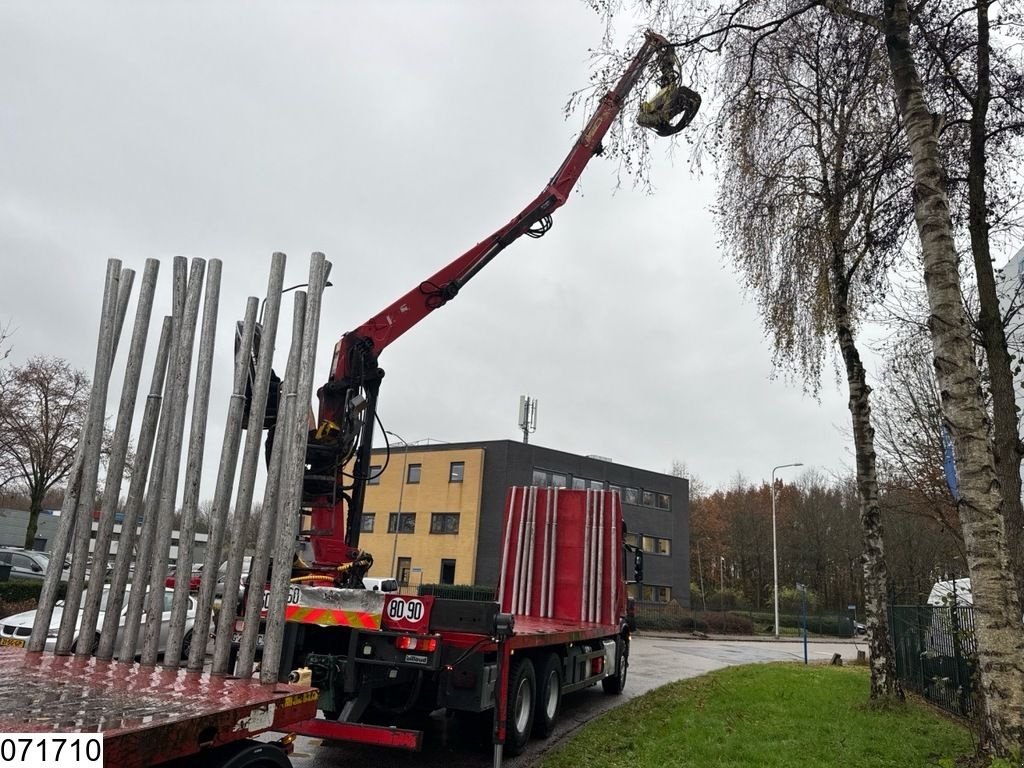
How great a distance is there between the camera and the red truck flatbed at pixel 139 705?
9.91 feet

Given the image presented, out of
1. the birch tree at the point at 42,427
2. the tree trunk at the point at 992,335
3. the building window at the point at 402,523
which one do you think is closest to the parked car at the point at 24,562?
the birch tree at the point at 42,427

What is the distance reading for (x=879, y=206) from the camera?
1099 cm

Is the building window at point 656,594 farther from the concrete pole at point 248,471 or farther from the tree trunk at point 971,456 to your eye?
the concrete pole at point 248,471

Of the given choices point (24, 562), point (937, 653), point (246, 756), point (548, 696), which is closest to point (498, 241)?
point (548, 696)

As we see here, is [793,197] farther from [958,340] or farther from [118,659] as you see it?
[118,659]

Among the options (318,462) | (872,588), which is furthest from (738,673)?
(318,462)

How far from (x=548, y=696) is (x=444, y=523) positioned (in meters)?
34.7

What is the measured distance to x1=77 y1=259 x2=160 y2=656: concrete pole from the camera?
4.78 meters

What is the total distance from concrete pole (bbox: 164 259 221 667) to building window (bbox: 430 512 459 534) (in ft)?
125

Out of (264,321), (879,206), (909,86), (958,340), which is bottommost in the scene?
(264,321)

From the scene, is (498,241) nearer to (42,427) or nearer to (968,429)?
(968,429)

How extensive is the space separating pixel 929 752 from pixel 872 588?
14.5 feet

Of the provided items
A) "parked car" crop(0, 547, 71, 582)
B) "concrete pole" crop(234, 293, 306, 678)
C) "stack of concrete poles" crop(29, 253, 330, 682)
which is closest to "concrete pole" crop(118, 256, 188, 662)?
"stack of concrete poles" crop(29, 253, 330, 682)

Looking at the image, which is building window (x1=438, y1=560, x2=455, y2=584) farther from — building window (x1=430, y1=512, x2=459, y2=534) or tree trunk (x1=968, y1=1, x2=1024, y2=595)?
tree trunk (x1=968, y1=1, x2=1024, y2=595)
